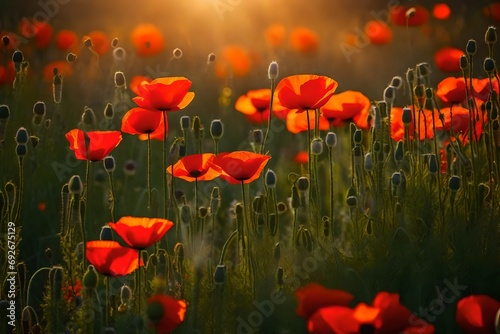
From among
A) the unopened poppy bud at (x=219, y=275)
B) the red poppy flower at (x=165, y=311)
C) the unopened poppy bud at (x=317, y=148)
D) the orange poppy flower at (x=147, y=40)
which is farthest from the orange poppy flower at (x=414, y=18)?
the red poppy flower at (x=165, y=311)

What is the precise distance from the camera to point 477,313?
4.75 feet

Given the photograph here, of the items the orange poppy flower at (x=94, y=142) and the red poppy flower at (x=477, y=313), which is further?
the orange poppy flower at (x=94, y=142)

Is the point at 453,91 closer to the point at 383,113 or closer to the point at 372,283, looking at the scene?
the point at 383,113

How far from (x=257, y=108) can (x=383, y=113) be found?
2.55 ft

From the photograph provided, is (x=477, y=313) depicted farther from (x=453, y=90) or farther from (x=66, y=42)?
(x=66, y=42)

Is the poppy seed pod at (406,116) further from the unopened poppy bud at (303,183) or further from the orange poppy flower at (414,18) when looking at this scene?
the orange poppy flower at (414,18)

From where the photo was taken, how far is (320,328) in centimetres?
138

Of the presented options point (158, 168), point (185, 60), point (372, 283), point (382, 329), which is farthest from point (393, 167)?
point (185, 60)

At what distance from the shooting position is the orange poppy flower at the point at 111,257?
1.65 meters

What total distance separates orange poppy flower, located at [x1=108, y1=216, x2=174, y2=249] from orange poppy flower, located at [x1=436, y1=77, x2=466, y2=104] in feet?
4.07

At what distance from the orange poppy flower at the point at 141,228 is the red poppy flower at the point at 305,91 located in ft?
2.11

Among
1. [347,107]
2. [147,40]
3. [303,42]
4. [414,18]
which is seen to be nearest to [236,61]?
[147,40]

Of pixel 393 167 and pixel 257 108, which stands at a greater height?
pixel 257 108

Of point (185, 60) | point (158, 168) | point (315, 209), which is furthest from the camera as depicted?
point (185, 60)
